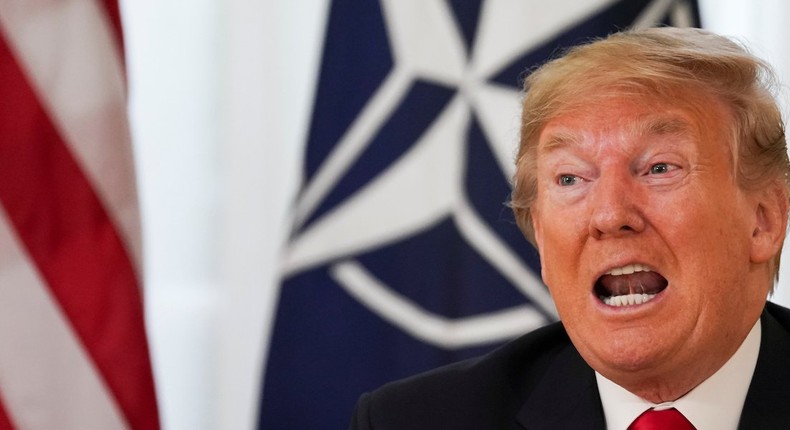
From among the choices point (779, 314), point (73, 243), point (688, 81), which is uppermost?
point (688, 81)

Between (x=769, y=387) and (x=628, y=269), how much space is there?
1.03 ft

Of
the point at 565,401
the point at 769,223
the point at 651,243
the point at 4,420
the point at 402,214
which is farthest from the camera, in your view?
the point at 402,214

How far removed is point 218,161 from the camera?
9.99 feet

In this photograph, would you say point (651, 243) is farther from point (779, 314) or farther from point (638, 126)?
point (779, 314)

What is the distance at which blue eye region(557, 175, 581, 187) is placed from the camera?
71.7 inches

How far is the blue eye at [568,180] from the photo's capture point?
71.7 inches

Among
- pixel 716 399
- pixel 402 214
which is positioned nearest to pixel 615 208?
pixel 716 399

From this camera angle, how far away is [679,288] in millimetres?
1710

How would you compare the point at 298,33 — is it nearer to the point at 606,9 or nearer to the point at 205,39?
the point at 205,39

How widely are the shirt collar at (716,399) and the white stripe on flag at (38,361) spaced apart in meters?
1.20

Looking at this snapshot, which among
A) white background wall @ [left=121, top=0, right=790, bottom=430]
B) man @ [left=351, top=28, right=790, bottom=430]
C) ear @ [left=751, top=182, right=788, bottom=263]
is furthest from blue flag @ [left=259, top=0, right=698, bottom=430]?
ear @ [left=751, top=182, right=788, bottom=263]

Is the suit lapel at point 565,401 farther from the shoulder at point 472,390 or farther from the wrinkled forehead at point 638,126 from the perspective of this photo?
the wrinkled forehead at point 638,126

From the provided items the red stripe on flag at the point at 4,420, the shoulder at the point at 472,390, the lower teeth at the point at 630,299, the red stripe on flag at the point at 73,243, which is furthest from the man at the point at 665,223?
the red stripe on flag at the point at 4,420

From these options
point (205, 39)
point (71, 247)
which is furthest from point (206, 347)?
point (205, 39)
